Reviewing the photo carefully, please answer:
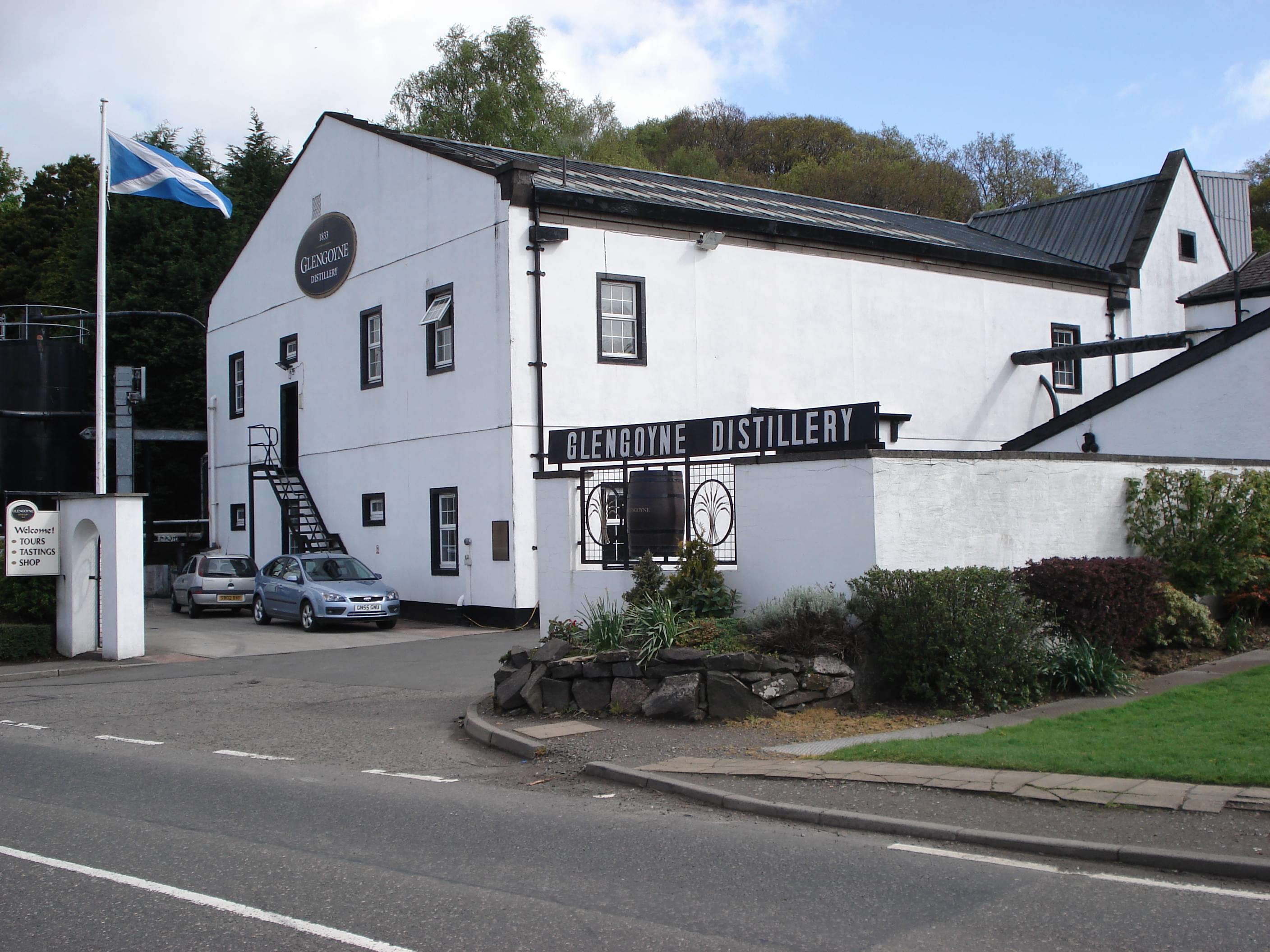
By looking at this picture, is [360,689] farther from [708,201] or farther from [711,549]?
[708,201]

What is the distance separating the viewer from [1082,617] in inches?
472

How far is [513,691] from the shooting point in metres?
12.1

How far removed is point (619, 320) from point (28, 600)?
1212 cm

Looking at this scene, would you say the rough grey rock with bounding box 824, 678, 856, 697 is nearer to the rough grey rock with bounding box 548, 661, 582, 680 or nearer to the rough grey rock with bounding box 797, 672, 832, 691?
the rough grey rock with bounding box 797, 672, 832, 691

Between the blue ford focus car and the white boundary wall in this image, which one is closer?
the white boundary wall

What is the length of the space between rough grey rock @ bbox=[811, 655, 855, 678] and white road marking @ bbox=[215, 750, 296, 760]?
4870 millimetres

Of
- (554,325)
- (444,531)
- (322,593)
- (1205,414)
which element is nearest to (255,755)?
(322,593)

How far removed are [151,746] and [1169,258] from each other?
104 feet

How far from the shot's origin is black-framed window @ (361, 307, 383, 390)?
91.5 feet

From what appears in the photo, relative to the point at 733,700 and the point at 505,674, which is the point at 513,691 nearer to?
the point at 505,674

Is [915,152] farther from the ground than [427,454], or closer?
farther from the ground

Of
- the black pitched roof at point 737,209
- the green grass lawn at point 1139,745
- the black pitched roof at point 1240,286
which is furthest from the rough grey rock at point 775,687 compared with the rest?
the black pitched roof at point 1240,286

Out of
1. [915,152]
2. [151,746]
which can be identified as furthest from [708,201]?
[915,152]

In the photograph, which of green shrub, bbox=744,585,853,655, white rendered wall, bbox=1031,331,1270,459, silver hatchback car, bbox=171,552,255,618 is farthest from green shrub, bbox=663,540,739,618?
silver hatchback car, bbox=171,552,255,618
